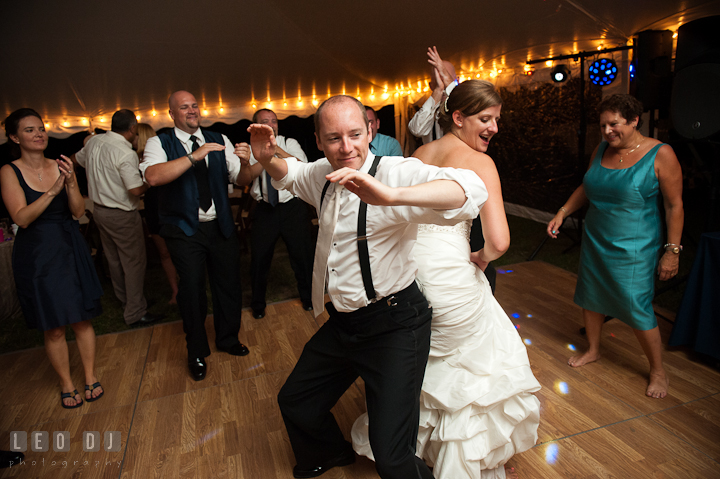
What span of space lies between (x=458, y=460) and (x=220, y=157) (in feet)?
7.18

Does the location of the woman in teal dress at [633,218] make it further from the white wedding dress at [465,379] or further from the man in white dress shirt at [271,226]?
the man in white dress shirt at [271,226]

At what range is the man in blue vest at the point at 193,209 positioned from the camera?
2.67 metres

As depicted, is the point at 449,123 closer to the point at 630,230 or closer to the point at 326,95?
the point at 630,230

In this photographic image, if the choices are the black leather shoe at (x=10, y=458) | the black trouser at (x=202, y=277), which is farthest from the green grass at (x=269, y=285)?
the black leather shoe at (x=10, y=458)

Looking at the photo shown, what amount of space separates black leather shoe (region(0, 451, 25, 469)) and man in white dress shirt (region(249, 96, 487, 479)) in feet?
4.64

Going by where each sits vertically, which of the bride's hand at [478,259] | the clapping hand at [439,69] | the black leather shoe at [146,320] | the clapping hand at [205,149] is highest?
the clapping hand at [439,69]

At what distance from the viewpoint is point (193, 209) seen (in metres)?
2.69

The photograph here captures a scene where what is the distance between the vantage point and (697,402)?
227 centimetres

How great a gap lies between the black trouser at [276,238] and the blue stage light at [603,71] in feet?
13.0

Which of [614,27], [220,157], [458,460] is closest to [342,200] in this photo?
[458,460]

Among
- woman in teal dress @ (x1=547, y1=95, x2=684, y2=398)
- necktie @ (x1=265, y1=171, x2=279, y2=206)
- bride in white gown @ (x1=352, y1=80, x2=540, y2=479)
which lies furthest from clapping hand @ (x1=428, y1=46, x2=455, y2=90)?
necktie @ (x1=265, y1=171, x2=279, y2=206)

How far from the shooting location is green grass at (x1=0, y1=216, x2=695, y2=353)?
12.2 ft

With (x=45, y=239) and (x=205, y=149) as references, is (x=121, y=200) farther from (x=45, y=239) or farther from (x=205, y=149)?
(x=205, y=149)

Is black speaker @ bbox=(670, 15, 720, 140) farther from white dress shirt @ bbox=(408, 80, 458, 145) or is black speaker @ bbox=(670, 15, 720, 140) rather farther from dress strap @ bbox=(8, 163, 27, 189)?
dress strap @ bbox=(8, 163, 27, 189)
